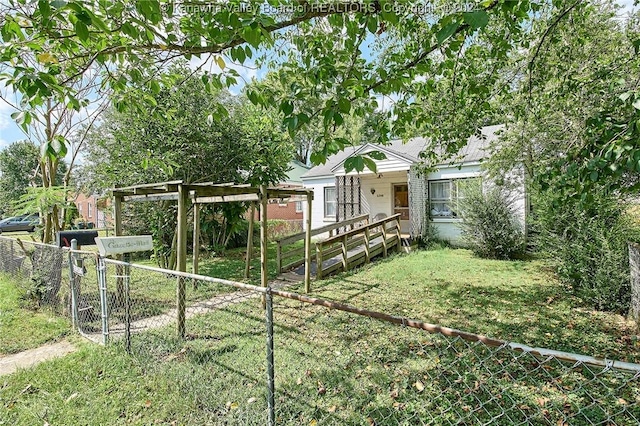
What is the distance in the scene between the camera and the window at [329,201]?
1609cm

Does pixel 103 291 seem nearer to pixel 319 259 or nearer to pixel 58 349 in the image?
pixel 58 349

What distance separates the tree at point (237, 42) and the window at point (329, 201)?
36.9 ft

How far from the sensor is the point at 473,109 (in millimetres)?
5504

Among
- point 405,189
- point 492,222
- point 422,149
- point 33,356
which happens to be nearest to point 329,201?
point 405,189

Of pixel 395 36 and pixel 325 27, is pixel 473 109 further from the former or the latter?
pixel 325 27

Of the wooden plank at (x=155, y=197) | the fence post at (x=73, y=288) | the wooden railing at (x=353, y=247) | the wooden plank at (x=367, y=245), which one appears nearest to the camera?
the fence post at (x=73, y=288)

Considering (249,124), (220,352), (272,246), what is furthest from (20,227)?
(220,352)

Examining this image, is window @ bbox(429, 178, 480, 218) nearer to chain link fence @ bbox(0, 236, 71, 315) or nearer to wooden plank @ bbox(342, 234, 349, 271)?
wooden plank @ bbox(342, 234, 349, 271)

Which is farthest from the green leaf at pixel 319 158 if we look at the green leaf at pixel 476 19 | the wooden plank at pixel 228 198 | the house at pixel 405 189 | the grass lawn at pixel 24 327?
the house at pixel 405 189

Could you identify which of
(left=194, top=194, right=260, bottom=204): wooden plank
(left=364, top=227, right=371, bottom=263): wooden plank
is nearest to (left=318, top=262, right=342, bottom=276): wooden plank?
(left=364, top=227, right=371, bottom=263): wooden plank

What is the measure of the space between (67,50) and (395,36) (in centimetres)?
449

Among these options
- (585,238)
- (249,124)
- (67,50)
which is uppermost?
(249,124)

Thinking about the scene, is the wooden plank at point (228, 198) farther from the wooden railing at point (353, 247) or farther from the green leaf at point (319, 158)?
the green leaf at point (319, 158)

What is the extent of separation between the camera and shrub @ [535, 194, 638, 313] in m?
5.39
